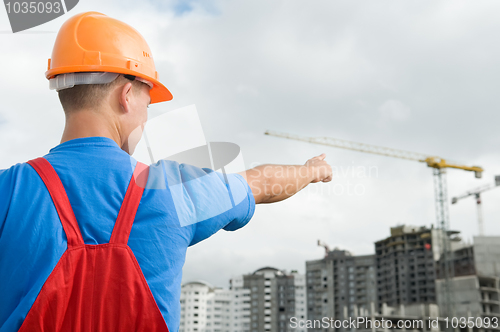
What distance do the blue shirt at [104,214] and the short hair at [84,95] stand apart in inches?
4.0

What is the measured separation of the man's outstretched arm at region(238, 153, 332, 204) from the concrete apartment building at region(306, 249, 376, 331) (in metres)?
68.3

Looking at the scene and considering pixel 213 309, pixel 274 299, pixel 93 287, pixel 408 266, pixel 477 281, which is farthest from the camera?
pixel 213 309

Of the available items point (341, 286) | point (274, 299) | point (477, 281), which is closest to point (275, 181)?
point (477, 281)

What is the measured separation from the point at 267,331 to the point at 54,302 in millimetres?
82347

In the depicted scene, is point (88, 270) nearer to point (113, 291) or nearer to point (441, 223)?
point (113, 291)

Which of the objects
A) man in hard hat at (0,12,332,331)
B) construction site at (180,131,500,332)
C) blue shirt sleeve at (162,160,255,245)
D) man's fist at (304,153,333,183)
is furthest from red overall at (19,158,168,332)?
construction site at (180,131,500,332)

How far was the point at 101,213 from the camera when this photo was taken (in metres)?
0.96

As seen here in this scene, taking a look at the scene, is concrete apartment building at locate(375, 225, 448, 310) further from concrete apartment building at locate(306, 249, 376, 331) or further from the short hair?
the short hair

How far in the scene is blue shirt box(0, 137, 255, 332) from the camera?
36.2 inches

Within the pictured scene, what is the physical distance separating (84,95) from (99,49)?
13 centimetres

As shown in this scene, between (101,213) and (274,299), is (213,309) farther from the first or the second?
(101,213)

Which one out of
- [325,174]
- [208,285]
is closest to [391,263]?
[208,285]

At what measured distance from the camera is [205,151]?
1.20 meters

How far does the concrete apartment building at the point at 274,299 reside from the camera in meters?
77.9
